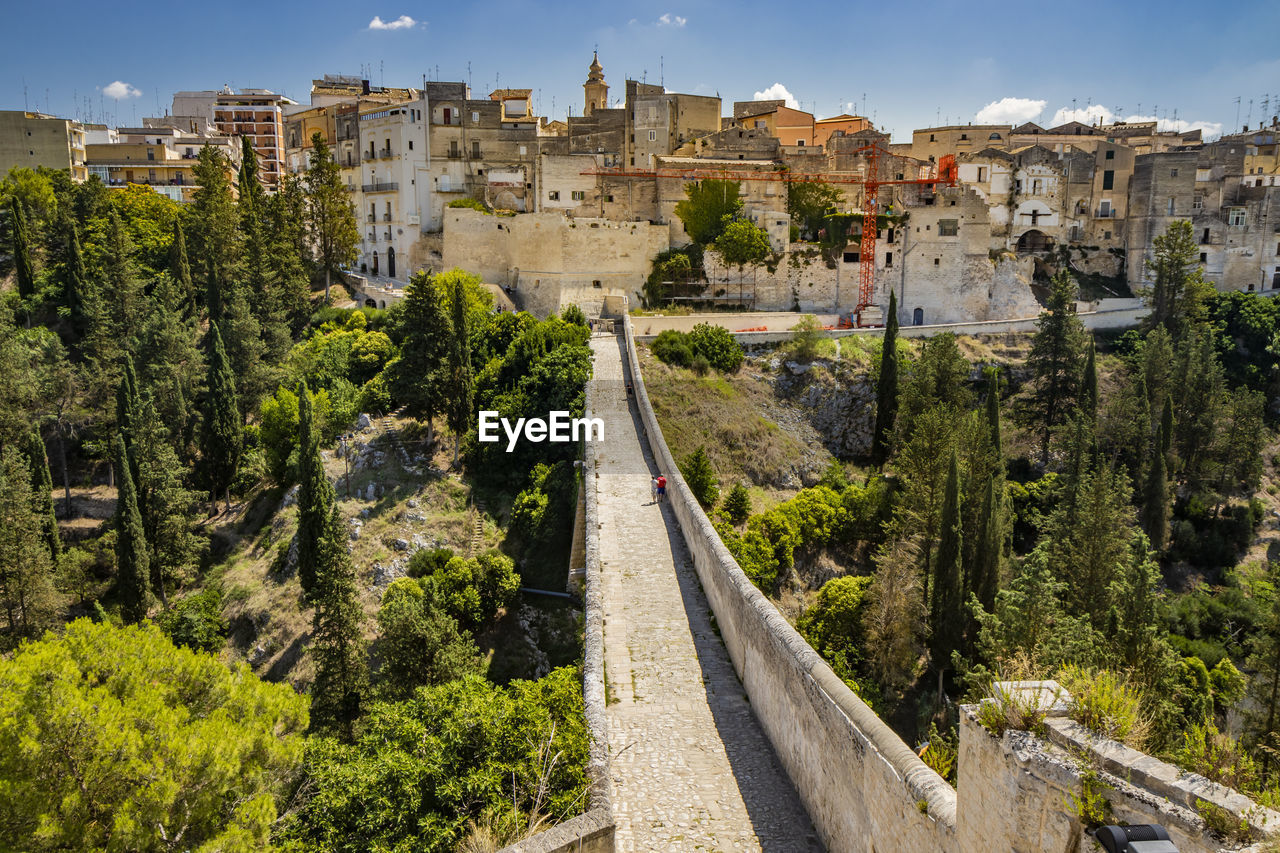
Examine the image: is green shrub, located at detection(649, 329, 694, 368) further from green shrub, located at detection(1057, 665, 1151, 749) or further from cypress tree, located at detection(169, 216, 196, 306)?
green shrub, located at detection(1057, 665, 1151, 749)

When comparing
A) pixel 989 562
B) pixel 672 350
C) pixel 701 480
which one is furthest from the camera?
pixel 672 350

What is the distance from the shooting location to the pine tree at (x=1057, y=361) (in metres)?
33.9

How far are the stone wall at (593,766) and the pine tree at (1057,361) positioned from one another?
26.3 meters

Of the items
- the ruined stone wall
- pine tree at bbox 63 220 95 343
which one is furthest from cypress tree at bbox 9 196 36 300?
the ruined stone wall

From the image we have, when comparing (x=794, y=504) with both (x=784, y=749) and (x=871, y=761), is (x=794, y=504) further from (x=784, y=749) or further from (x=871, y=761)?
(x=871, y=761)

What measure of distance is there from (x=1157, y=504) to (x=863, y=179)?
19724 millimetres

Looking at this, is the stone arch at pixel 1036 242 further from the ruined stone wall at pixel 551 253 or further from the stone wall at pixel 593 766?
the stone wall at pixel 593 766

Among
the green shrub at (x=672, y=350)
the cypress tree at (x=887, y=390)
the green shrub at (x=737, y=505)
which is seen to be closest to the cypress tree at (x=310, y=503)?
the green shrub at (x=737, y=505)

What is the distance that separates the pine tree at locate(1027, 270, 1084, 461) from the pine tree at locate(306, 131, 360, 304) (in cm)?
3140

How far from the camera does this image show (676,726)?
10523mm

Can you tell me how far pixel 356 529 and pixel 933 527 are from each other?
1651 centimetres

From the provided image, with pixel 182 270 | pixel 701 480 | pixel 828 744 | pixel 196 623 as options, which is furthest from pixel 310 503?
pixel 182 270

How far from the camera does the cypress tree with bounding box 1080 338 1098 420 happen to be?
31.8 m

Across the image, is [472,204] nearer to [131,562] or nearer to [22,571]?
[131,562]
